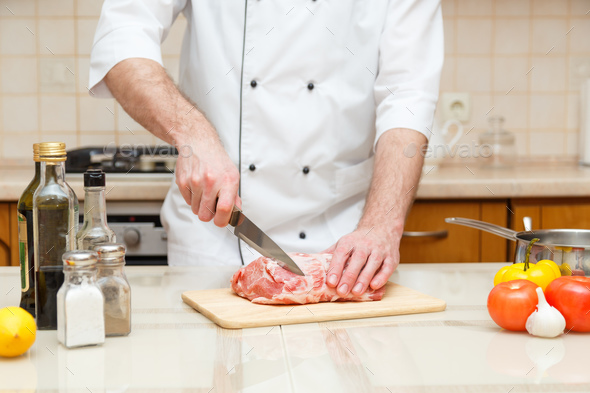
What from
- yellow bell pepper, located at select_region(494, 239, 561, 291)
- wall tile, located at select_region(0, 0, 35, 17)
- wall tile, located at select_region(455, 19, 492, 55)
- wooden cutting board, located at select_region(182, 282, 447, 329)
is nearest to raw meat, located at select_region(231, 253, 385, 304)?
wooden cutting board, located at select_region(182, 282, 447, 329)

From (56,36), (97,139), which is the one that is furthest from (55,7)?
(97,139)

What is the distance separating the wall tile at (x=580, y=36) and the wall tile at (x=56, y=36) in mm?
1697

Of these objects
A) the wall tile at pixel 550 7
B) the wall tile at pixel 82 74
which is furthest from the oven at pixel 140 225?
the wall tile at pixel 550 7

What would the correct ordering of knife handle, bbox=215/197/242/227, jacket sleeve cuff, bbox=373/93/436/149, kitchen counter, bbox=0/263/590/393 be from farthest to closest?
jacket sleeve cuff, bbox=373/93/436/149 → knife handle, bbox=215/197/242/227 → kitchen counter, bbox=0/263/590/393

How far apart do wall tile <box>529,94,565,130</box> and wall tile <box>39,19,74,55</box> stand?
1586 millimetres

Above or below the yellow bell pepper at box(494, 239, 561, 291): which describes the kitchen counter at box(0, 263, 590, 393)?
below

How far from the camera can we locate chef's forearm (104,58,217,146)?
994 mm

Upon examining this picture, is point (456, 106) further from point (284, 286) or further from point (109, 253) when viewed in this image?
point (109, 253)

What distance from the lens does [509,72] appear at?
2.16m

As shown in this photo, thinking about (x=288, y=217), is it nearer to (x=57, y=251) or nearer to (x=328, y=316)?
(x=328, y=316)

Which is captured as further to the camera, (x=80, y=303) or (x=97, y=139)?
(x=97, y=139)

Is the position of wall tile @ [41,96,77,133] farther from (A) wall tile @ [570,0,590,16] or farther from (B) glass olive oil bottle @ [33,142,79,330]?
(A) wall tile @ [570,0,590,16]

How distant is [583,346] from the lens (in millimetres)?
680

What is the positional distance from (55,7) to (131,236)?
932 millimetres
